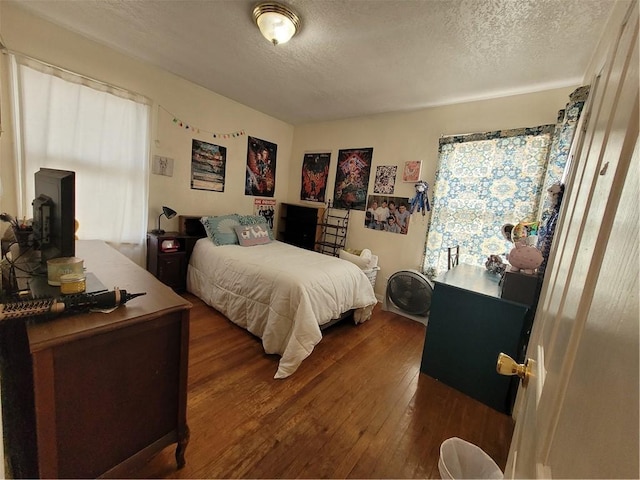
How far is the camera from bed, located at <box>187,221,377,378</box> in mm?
1980

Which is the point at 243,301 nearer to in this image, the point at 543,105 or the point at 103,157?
the point at 103,157

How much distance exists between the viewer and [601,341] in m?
0.28

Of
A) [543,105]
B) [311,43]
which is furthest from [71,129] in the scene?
[543,105]

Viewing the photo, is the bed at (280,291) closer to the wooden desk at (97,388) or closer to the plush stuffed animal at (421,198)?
the wooden desk at (97,388)

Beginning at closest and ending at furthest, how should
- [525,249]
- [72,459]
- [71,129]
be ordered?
[72,459]
[525,249]
[71,129]

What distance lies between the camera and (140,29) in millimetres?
2092

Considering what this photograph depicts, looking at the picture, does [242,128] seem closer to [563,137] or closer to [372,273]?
[372,273]

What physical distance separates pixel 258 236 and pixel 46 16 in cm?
252

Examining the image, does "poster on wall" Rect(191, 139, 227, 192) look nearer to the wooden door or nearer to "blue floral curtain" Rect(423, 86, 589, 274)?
"blue floral curtain" Rect(423, 86, 589, 274)

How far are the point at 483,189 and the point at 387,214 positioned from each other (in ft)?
3.56

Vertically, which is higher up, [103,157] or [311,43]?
[311,43]

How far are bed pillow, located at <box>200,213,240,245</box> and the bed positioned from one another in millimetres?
76

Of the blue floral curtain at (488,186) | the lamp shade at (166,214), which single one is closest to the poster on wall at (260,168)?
the lamp shade at (166,214)

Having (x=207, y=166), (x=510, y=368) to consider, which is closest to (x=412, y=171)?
(x=207, y=166)
